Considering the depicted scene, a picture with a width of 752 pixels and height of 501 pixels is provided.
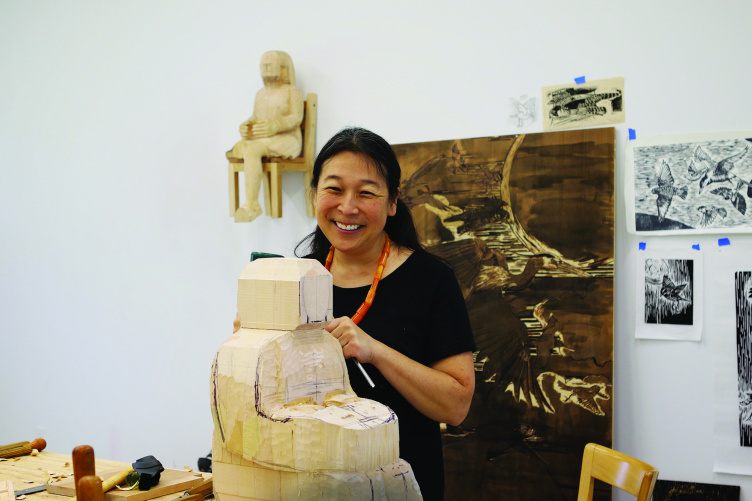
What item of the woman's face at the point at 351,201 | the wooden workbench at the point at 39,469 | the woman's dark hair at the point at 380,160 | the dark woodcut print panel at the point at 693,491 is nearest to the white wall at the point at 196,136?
the dark woodcut print panel at the point at 693,491

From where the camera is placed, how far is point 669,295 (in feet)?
7.84

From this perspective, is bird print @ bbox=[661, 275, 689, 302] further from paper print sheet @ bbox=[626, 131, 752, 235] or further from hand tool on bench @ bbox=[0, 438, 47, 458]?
hand tool on bench @ bbox=[0, 438, 47, 458]

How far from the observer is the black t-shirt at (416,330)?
150 centimetres

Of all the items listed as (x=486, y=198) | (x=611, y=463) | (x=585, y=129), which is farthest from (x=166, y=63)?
(x=611, y=463)

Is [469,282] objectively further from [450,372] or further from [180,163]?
[180,163]

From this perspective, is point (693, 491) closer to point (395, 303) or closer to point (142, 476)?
point (395, 303)

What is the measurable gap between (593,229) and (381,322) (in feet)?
4.26

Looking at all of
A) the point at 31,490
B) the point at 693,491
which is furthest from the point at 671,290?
the point at 31,490

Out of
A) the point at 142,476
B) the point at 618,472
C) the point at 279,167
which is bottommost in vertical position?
the point at 618,472

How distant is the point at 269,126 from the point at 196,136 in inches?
27.1

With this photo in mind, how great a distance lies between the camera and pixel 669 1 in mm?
2414

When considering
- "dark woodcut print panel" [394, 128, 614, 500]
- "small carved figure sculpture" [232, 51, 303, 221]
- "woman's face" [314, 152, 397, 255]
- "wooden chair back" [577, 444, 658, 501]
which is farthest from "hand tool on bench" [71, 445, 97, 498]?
"small carved figure sculpture" [232, 51, 303, 221]

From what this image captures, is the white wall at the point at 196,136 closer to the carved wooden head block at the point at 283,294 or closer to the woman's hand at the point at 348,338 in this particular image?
the woman's hand at the point at 348,338

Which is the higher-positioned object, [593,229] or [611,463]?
[593,229]
